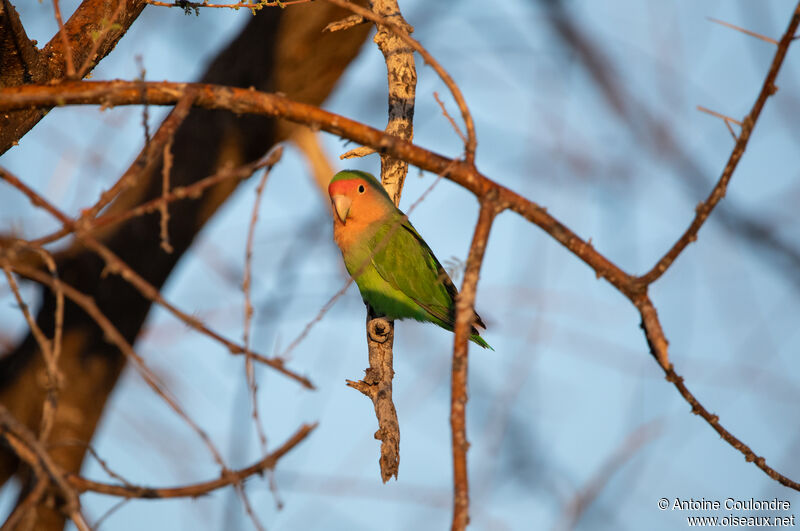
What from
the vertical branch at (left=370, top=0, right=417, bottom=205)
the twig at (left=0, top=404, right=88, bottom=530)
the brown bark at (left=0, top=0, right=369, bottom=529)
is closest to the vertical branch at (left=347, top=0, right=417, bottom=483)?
the vertical branch at (left=370, top=0, right=417, bottom=205)

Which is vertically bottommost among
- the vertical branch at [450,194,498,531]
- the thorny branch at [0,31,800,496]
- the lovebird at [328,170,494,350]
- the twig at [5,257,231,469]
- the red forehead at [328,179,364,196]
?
the twig at [5,257,231,469]

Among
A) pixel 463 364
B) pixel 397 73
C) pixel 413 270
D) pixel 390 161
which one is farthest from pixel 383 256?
pixel 463 364

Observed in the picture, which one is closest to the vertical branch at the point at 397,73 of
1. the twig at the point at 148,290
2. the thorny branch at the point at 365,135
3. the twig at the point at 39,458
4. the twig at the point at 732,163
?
the thorny branch at the point at 365,135

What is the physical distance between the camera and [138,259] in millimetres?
5500

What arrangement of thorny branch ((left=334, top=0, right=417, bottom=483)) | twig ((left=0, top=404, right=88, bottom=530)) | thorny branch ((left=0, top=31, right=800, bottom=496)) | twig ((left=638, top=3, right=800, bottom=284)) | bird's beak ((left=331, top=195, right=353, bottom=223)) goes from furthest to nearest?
bird's beak ((left=331, top=195, right=353, bottom=223)) < thorny branch ((left=334, top=0, right=417, bottom=483)) < thorny branch ((left=0, top=31, right=800, bottom=496)) < twig ((left=638, top=3, right=800, bottom=284)) < twig ((left=0, top=404, right=88, bottom=530))

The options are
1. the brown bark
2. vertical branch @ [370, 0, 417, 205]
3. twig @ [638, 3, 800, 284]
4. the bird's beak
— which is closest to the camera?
twig @ [638, 3, 800, 284]

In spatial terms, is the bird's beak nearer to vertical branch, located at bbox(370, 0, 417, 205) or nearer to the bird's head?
the bird's head

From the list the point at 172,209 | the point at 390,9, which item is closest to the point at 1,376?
the point at 172,209

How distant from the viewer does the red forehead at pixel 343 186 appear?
12.9 feet

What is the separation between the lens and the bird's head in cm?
387

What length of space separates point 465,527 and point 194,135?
185 inches

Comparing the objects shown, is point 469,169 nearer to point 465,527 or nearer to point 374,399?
point 465,527

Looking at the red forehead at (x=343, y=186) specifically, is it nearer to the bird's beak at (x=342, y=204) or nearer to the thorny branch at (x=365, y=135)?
the bird's beak at (x=342, y=204)

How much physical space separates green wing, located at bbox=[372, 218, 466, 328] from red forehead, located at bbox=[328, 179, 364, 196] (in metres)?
0.29
